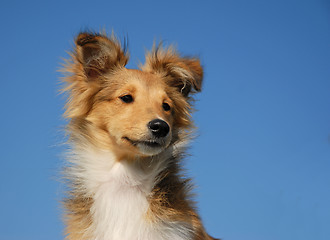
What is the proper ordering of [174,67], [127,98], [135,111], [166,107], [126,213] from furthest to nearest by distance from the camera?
[174,67] → [166,107] → [127,98] → [135,111] → [126,213]

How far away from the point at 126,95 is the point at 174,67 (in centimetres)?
129

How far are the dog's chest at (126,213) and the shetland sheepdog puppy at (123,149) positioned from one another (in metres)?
0.01

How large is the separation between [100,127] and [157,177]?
1.19 metres

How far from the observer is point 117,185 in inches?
250

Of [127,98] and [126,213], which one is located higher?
[127,98]

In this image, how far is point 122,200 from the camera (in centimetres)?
625

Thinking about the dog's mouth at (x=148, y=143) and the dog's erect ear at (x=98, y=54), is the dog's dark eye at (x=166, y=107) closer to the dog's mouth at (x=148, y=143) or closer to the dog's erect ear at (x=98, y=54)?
the dog's mouth at (x=148, y=143)

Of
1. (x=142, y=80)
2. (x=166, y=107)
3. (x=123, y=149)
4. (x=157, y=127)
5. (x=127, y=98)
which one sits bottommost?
(x=123, y=149)

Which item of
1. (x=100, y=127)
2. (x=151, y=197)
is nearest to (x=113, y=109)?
(x=100, y=127)

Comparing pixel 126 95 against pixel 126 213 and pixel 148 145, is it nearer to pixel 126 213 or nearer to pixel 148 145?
pixel 148 145

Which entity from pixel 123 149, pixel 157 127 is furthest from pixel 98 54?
pixel 157 127

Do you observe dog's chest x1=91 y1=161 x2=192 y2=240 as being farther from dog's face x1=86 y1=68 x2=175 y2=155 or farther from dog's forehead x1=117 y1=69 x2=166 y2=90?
dog's forehead x1=117 y1=69 x2=166 y2=90

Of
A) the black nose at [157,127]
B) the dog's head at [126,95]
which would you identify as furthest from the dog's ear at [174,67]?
the black nose at [157,127]

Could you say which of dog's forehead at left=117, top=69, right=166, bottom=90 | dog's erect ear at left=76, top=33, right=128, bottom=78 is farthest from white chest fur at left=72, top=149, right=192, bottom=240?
dog's erect ear at left=76, top=33, right=128, bottom=78
